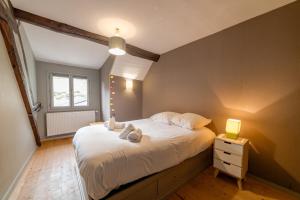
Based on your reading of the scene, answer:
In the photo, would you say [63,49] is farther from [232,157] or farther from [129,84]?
[232,157]

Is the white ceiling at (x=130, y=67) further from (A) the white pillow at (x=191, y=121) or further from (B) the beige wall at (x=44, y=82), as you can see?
(A) the white pillow at (x=191, y=121)

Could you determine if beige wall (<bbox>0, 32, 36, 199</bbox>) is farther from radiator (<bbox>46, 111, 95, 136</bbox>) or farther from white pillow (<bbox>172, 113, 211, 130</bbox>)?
white pillow (<bbox>172, 113, 211, 130</bbox>)

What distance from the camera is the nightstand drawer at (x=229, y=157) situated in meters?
1.86

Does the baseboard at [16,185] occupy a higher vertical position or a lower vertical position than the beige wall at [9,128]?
lower

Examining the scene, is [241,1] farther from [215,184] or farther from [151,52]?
[215,184]

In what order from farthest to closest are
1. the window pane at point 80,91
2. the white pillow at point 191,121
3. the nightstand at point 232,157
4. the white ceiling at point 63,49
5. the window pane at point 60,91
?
1. the window pane at point 80,91
2. the window pane at point 60,91
3. the white ceiling at point 63,49
4. the white pillow at point 191,121
5. the nightstand at point 232,157

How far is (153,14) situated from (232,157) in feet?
8.15

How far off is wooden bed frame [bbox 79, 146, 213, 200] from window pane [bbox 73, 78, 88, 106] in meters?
3.12

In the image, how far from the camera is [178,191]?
183 centimetres

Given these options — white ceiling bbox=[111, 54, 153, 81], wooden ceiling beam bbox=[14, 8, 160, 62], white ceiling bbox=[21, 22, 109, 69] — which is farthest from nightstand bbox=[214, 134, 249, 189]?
white ceiling bbox=[21, 22, 109, 69]

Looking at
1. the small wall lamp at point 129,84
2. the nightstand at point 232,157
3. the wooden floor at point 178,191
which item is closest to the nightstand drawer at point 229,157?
the nightstand at point 232,157

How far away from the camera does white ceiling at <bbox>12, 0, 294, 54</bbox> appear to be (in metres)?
1.86

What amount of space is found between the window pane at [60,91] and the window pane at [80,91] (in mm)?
195

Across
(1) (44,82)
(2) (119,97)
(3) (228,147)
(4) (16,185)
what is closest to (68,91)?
(1) (44,82)
